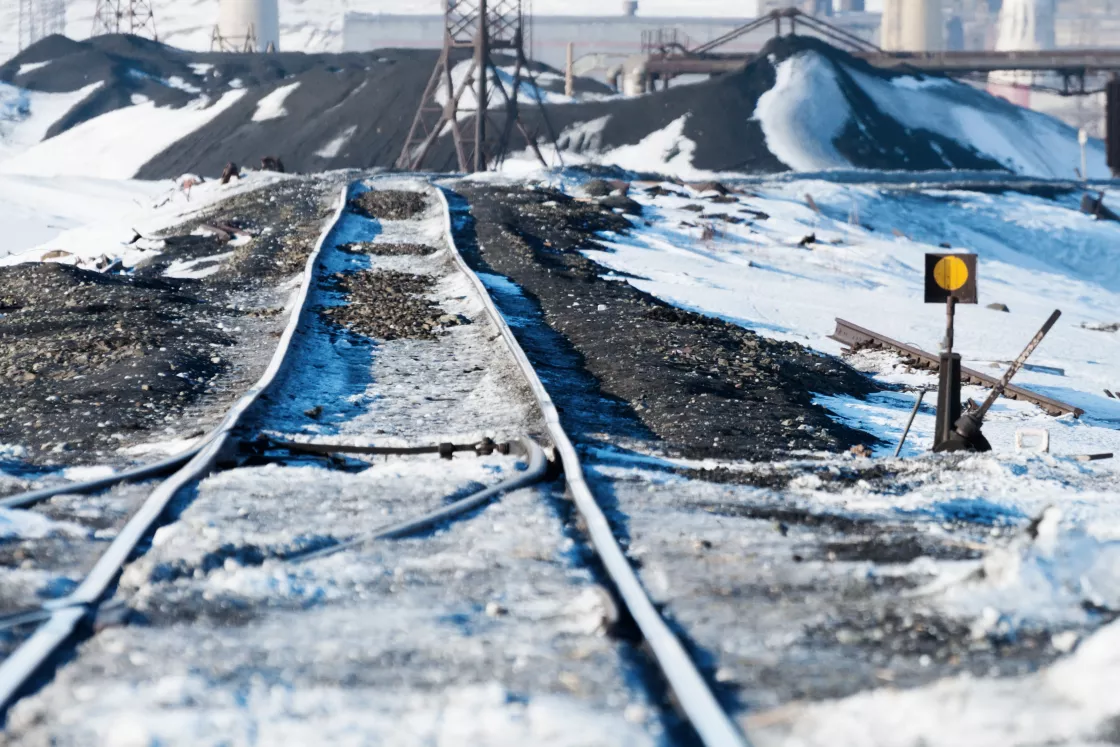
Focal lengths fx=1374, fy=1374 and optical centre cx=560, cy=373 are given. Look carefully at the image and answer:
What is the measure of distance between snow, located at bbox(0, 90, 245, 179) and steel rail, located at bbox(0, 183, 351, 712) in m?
48.1

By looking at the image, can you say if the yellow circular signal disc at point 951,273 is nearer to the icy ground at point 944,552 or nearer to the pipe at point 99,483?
the icy ground at point 944,552

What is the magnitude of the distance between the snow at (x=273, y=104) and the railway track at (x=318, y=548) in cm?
4754

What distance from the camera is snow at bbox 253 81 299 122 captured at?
5419cm

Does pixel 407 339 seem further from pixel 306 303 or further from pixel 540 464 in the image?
pixel 540 464

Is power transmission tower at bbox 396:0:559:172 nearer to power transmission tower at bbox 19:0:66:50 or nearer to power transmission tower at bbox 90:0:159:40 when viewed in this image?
power transmission tower at bbox 90:0:159:40

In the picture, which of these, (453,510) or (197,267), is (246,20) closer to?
(197,267)

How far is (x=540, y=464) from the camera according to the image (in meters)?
6.08

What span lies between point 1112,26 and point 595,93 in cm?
11295

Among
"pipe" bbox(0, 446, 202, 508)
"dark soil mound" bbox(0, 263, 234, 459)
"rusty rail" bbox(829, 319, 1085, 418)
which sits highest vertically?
"pipe" bbox(0, 446, 202, 508)

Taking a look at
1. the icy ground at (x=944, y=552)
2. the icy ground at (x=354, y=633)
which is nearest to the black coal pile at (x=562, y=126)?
the icy ground at (x=944, y=552)

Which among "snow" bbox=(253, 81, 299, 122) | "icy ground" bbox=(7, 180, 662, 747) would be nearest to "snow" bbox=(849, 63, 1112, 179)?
"snow" bbox=(253, 81, 299, 122)

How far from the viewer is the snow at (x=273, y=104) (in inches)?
2133

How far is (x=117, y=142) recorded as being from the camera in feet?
184

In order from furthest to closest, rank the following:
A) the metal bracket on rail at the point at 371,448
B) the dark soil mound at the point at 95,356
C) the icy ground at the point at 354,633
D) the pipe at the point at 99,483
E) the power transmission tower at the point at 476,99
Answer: the power transmission tower at the point at 476,99, the dark soil mound at the point at 95,356, the metal bracket on rail at the point at 371,448, the pipe at the point at 99,483, the icy ground at the point at 354,633
